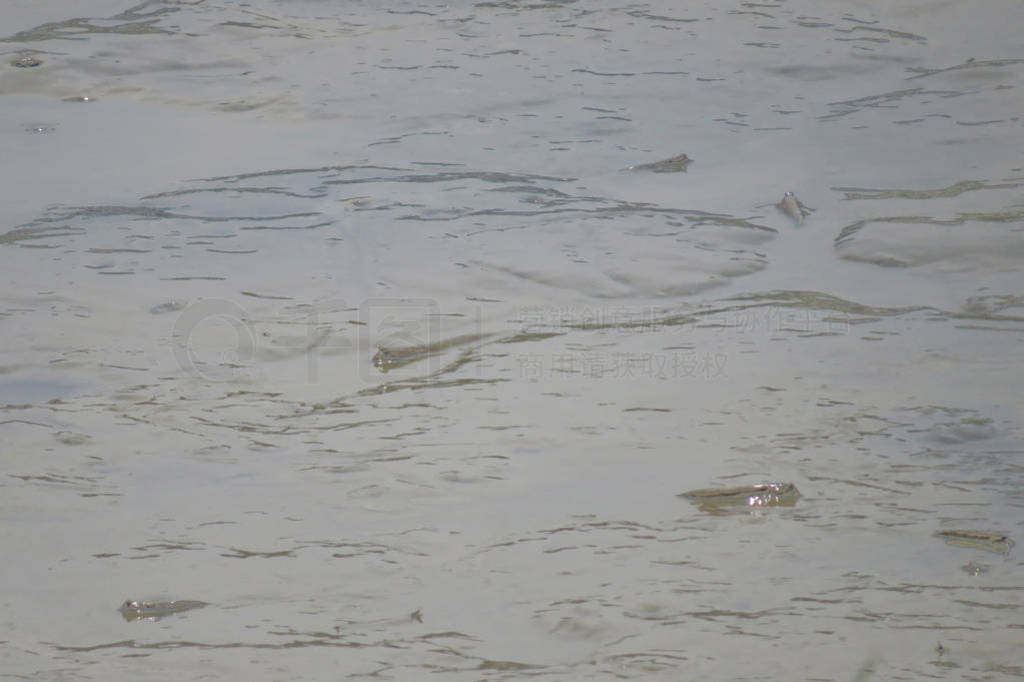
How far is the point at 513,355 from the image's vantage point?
9.78ft

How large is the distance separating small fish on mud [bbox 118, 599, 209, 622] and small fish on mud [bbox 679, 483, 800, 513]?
958 millimetres

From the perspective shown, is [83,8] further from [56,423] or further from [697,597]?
[697,597]

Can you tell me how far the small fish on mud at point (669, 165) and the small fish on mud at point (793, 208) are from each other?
453 mm

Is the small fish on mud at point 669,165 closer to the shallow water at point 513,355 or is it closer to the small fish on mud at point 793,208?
the shallow water at point 513,355

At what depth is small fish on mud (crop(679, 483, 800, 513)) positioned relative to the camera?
7.52 feet

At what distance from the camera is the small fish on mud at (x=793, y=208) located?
12.2 ft

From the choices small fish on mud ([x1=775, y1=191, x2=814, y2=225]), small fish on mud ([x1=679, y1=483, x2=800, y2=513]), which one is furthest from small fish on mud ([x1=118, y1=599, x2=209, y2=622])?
small fish on mud ([x1=775, y1=191, x2=814, y2=225])

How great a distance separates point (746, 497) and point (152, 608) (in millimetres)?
1122

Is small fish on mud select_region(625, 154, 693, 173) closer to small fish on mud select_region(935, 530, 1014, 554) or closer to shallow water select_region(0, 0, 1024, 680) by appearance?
shallow water select_region(0, 0, 1024, 680)

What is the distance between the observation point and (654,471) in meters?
2.44

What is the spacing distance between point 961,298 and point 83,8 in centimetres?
477

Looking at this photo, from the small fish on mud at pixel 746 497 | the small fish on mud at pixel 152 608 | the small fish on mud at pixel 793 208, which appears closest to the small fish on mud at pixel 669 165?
the small fish on mud at pixel 793 208

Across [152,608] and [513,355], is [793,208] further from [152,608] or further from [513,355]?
[152,608]

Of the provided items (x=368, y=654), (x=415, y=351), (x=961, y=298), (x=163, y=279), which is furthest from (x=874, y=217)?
(x=368, y=654)
